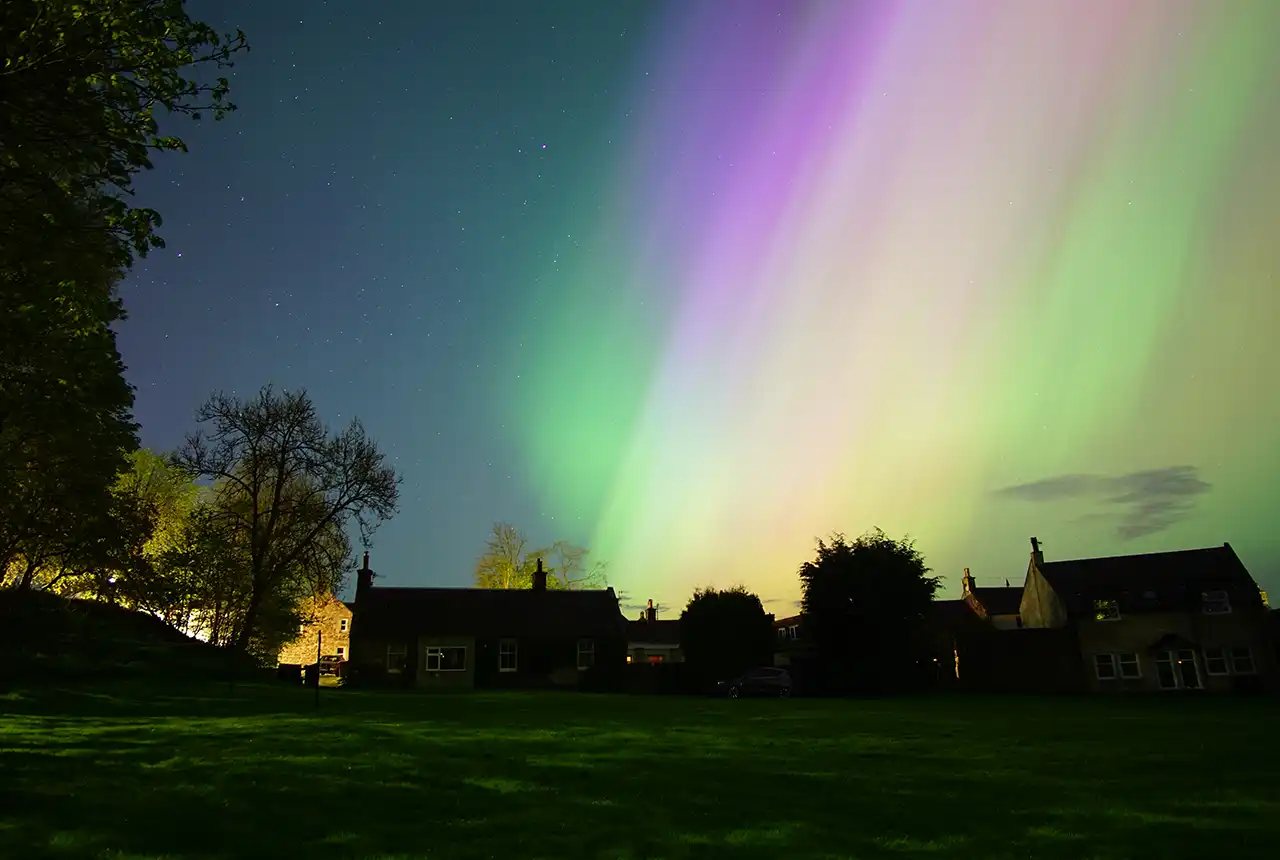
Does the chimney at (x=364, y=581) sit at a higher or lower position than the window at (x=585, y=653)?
higher

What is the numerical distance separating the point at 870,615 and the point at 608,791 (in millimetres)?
42962

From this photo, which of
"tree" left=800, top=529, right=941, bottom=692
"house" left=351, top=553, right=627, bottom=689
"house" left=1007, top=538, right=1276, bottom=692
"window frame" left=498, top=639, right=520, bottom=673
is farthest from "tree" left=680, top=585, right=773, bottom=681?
"house" left=1007, top=538, right=1276, bottom=692

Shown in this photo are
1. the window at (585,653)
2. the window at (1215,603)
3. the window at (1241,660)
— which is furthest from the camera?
the window at (585,653)

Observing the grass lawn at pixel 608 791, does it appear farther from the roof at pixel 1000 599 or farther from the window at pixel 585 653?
the roof at pixel 1000 599

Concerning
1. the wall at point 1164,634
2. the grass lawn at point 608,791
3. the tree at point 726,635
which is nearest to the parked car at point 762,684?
the tree at point 726,635

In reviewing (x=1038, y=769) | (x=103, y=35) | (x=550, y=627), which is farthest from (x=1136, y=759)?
(x=550, y=627)

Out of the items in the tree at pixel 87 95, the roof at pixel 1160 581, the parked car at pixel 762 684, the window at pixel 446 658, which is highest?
the tree at pixel 87 95

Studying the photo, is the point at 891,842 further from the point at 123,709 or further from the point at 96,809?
the point at 123,709

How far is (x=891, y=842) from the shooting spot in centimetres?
812

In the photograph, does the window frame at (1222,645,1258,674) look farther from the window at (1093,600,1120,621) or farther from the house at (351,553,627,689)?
the house at (351,553,627,689)

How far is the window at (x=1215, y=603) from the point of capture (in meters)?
49.2

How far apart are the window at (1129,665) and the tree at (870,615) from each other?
40.4 feet

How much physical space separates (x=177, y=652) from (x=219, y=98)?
29192 millimetres

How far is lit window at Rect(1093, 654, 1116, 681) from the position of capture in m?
49.9
